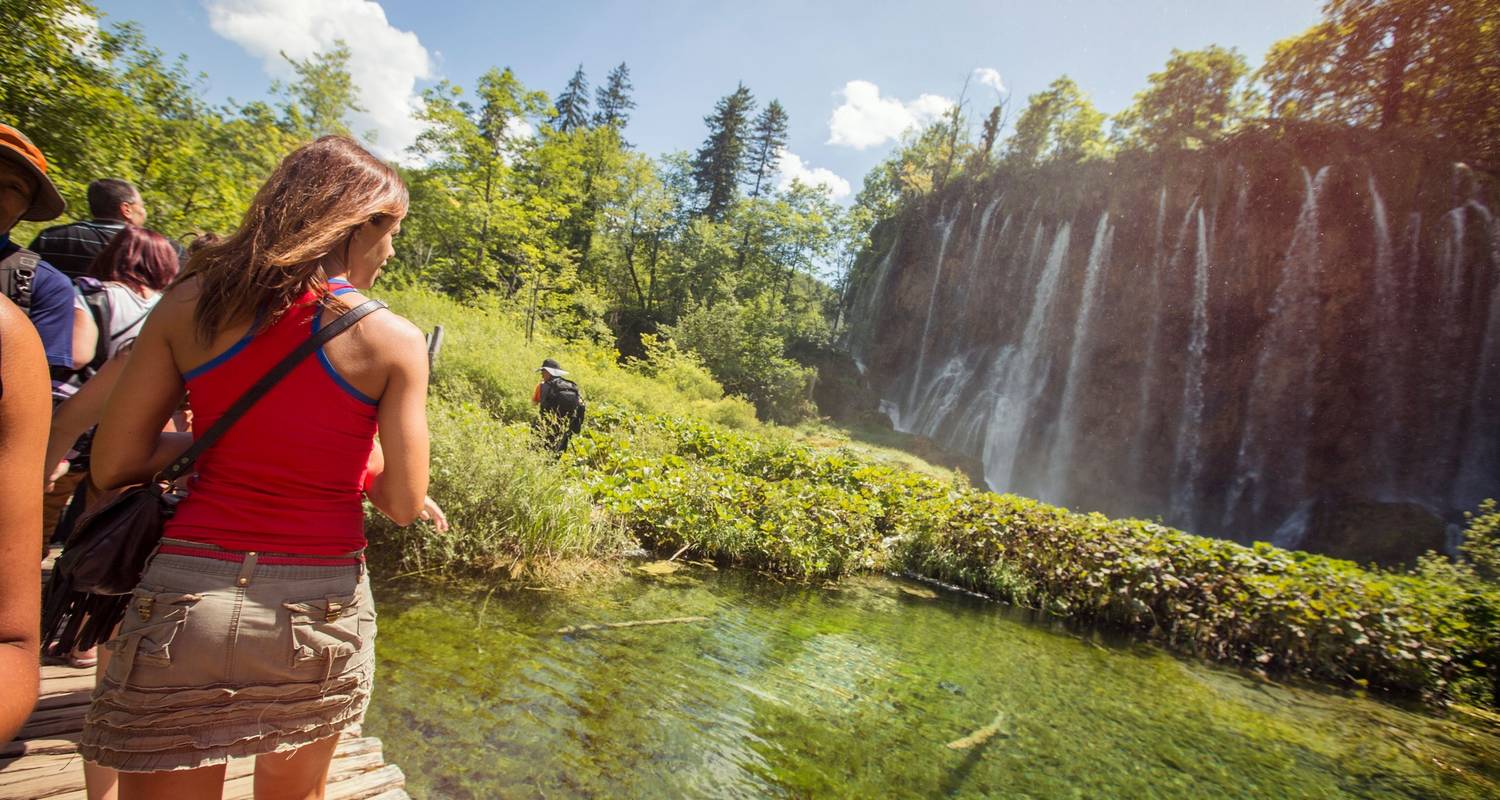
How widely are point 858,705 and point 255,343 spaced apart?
471cm

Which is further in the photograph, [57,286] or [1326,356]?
[1326,356]

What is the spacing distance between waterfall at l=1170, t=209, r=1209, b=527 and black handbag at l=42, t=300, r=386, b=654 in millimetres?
25412

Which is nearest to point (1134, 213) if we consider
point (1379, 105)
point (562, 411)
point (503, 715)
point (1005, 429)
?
point (1379, 105)

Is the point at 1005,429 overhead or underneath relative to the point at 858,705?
overhead

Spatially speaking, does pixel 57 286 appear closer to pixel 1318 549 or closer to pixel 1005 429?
pixel 1318 549

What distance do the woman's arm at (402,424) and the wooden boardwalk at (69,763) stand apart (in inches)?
59.9

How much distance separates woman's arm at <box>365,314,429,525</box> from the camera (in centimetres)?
134

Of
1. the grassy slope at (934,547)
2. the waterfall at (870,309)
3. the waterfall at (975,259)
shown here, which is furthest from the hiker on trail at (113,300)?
the waterfall at (870,309)

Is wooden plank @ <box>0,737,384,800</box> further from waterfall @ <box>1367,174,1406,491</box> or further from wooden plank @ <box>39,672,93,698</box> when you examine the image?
waterfall @ <box>1367,174,1406,491</box>

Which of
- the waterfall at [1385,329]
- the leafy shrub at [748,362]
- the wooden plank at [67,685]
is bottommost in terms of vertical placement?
the wooden plank at [67,685]

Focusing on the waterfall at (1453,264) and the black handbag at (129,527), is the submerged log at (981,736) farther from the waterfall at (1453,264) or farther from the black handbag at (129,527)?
the waterfall at (1453,264)

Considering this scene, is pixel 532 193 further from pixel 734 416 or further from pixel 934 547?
pixel 934 547

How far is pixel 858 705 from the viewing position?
477cm

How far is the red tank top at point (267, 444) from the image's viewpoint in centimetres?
124
